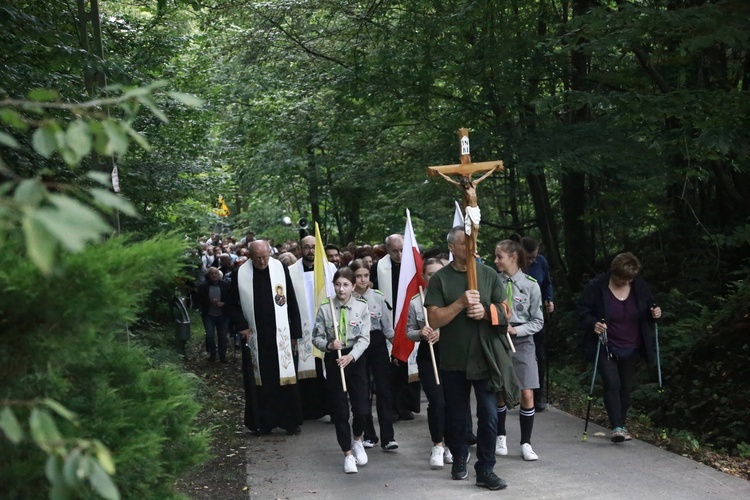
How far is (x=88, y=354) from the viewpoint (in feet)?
12.7

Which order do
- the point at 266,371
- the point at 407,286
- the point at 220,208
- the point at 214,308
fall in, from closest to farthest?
the point at 407,286
the point at 266,371
the point at 214,308
the point at 220,208

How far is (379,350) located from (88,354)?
5.84 metres

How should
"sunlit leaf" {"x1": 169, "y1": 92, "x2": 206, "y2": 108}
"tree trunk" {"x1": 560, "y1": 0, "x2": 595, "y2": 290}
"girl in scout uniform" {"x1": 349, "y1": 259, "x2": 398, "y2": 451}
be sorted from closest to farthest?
"sunlit leaf" {"x1": 169, "y1": 92, "x2": 206, "y2": 108}
"girl in scout uniform" {"x1": 349, "y1": 259, "x2": 398, "y2": 451}
"tree trunk" {"x1": 560, "y1": 0, "x2": 595, "y2": 290}

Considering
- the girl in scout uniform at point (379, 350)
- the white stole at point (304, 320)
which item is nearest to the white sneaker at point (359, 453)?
the girl in scout uniform at point (379, 350)

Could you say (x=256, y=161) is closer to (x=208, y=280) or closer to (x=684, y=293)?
(x=208, y=280)

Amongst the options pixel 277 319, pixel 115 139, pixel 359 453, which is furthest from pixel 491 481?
pixel 115 139

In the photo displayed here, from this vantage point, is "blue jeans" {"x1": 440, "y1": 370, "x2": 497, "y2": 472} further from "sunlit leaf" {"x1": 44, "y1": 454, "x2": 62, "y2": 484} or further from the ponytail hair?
"sunlit leaf" {"x1": 44, "y1": 454, "x2": 62, "y2": 484}

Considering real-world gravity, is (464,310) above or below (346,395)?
above

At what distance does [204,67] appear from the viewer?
1922 cm

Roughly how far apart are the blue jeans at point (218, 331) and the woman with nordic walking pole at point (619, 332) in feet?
31.9

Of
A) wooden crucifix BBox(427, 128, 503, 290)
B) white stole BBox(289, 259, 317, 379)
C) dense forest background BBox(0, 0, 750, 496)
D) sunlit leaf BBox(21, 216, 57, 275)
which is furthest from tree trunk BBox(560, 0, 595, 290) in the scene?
sunlit leaf BBox(21, 216, 57, 275)

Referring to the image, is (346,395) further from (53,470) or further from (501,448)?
(53,470)

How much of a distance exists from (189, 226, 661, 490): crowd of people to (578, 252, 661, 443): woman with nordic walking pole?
0.01m

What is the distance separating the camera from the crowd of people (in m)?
7.77
